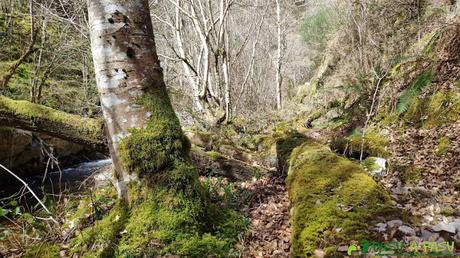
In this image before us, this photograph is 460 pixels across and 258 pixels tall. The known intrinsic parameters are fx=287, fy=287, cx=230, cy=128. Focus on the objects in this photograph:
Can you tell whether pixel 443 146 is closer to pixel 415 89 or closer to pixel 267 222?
pixel 415 89

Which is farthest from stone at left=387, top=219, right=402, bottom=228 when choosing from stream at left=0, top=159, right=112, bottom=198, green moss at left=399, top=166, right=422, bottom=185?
stream at left=0, top=159, right=112, bottom=198

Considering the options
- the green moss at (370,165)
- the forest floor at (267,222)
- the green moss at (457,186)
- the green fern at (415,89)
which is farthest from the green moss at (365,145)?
the forest floor at (267,222)

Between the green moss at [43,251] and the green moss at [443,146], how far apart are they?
5.10 m

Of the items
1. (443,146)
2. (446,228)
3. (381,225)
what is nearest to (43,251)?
(381,225)

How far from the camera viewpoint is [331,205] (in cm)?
245

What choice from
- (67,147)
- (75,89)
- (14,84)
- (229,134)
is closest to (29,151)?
(67,147)

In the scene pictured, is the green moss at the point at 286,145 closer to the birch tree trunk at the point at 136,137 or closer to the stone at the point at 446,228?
the birch tree trunk at the point at 136,137

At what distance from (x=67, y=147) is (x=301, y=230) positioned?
10404 millimetres

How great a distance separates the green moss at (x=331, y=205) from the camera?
6.96ft

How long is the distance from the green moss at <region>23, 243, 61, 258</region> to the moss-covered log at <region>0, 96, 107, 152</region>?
1.23m

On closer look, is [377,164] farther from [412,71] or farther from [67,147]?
[67,147]

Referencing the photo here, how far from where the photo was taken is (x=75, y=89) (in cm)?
1134

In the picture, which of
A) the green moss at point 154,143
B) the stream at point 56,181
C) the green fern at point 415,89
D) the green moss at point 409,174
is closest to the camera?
the green moss at point 154,143

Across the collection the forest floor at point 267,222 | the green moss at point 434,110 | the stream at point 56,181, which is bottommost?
the stream at point 56,181
